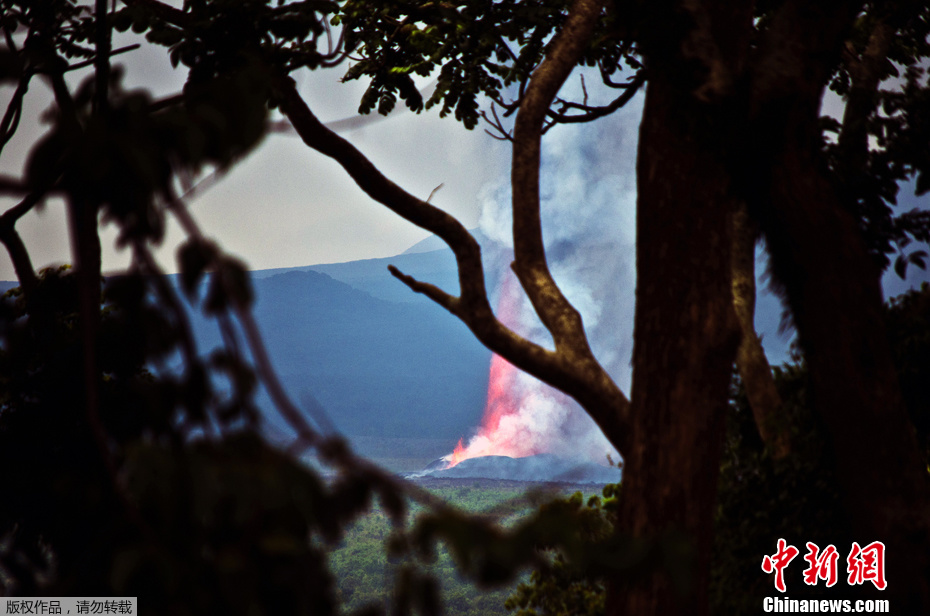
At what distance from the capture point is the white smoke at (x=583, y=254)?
1582cm

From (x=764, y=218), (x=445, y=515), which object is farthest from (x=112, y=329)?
(x=764, y=218)

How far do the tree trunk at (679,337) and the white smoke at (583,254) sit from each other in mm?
13356

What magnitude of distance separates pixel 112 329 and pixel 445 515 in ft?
2.70

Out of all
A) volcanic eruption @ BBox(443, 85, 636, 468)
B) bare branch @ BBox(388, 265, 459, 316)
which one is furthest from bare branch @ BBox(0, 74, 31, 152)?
volcanic eruption @ BBox(443, 85, 636, 468)

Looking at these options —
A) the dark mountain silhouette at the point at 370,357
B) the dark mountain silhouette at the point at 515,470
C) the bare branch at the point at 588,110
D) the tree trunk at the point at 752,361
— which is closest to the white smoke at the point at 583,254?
the dark mountain silhouette at the point at 515,470

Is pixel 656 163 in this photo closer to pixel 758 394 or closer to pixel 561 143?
pixel 758 394

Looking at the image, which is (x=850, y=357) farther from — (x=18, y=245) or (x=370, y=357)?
(x=370, y=357)

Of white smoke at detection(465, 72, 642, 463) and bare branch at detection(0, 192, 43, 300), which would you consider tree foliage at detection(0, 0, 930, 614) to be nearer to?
bare branch at detection(0, 192, 43, 300)

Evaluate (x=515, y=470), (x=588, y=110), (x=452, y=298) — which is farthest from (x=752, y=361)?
(x=515, y=470)

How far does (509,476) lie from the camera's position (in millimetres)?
18969

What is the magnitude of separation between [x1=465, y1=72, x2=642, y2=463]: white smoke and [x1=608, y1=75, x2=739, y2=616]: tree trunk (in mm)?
13356

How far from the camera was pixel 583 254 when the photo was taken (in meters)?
16.7

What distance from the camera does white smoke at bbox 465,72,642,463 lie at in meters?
15.8

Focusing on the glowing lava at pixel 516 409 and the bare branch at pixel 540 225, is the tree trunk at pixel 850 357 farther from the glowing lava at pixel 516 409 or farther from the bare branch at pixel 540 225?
the glowing lava at pixel 516 409
